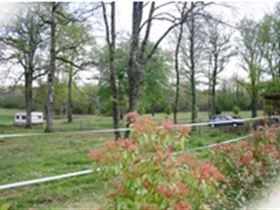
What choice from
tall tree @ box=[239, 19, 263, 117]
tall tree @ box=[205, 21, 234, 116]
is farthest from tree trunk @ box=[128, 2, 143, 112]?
tall tree @ box=[205, 21, 234, 116]

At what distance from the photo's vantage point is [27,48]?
13039 millimetres

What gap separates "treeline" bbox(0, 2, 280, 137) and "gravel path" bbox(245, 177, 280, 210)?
4.04 metres

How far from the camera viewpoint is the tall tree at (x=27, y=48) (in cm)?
1102

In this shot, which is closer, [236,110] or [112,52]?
[112,52]

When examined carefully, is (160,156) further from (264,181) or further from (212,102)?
(212,102)

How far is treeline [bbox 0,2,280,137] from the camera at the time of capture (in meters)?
9.66

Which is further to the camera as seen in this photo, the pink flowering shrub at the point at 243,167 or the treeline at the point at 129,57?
the treeline at the point at 129,57

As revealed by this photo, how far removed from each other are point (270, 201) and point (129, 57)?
6738 millimetres

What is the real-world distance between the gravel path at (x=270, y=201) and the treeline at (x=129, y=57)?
404 centimetres

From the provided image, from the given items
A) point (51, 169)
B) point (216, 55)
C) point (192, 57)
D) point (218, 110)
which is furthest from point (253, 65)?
point (51, 169)

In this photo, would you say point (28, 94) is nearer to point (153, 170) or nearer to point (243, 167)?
point (243, 167)

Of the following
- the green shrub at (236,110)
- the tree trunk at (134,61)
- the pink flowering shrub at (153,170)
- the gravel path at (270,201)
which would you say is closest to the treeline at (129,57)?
the tree trunk at (134,61)

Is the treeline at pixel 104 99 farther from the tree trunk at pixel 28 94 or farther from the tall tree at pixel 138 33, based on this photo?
the tree trunk at pixel 28 94

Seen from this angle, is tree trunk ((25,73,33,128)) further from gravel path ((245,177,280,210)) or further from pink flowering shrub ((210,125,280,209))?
gravel path ((245,177,280,210))
